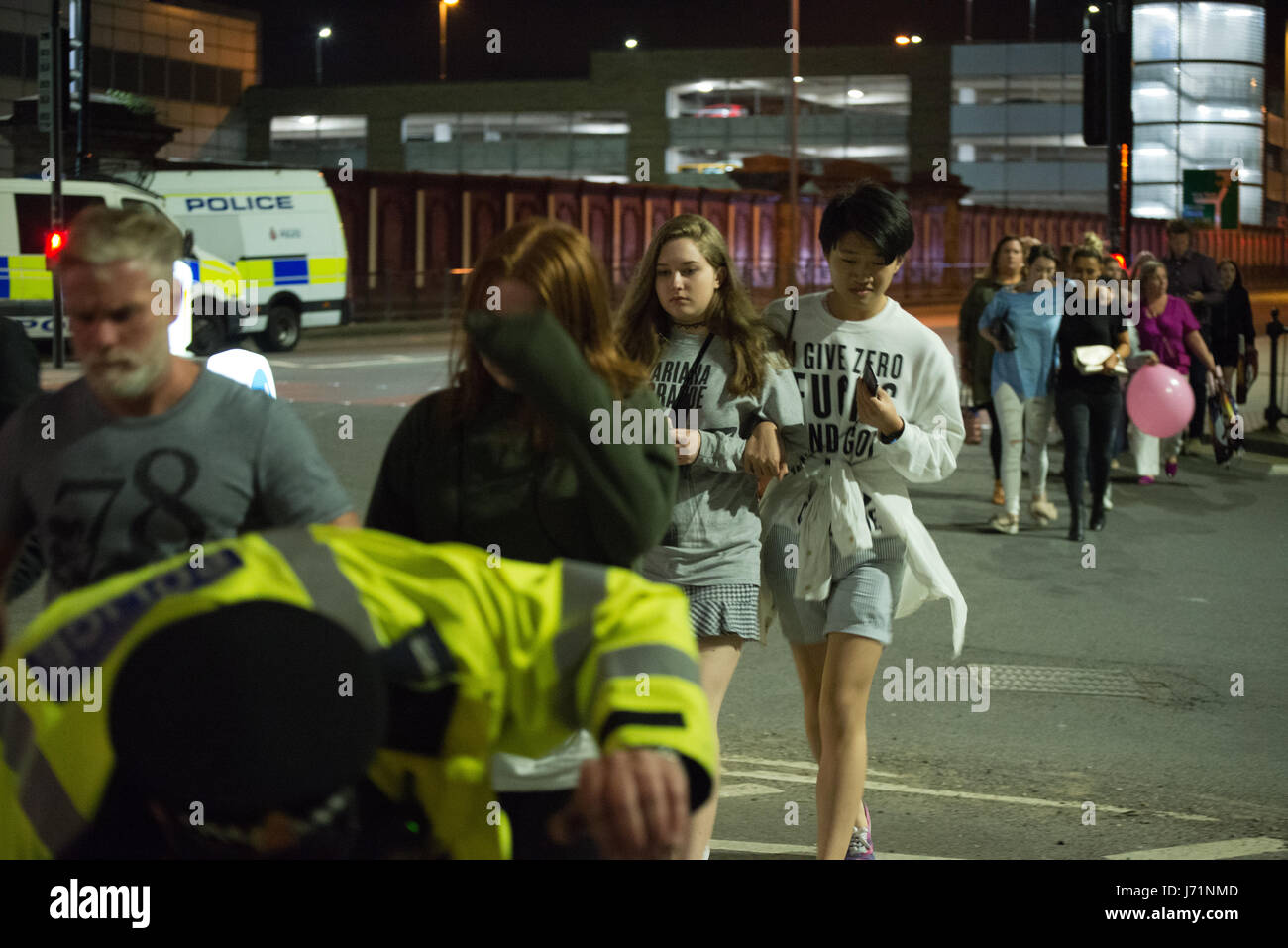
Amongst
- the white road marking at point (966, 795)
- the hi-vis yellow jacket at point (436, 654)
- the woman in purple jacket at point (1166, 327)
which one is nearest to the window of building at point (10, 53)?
the woman in purple jacket at point (1166, 327)

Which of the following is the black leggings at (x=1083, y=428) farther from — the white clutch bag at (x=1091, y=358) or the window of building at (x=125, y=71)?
the window of building at (x=125, y=71)

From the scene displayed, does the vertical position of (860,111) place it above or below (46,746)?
above

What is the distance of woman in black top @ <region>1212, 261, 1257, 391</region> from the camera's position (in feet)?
53.6

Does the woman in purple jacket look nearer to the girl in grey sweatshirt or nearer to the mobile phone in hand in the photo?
the mobile phone in hand

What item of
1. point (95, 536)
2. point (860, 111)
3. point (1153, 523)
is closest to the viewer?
point (95, 536)

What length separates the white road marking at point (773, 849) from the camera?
4867mm

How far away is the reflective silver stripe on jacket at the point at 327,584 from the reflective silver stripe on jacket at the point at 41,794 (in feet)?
1.12

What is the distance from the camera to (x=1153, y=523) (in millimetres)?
11781

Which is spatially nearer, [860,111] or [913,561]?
[913,561]
